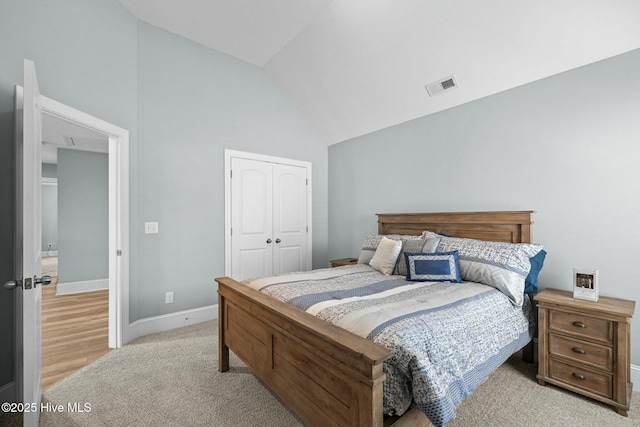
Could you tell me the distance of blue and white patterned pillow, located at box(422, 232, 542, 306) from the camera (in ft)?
7.15

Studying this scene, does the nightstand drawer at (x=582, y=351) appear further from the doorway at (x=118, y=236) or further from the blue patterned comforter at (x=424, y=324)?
the doorway at (x=118, y=236)

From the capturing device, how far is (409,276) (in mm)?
2484

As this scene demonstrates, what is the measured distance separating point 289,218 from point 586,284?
329 cm

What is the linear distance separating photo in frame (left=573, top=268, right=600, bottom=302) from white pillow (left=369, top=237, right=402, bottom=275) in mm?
1296

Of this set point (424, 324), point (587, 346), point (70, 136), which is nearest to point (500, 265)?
point (587, 346)

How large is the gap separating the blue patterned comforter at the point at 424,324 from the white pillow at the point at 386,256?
8.6 inches

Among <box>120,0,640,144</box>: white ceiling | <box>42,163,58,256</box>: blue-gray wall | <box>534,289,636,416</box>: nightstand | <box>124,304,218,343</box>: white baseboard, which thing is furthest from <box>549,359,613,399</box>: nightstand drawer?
<box>42,163,58,256</box>: blue-gray wall

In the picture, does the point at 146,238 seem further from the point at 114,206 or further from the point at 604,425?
the point at 604,425

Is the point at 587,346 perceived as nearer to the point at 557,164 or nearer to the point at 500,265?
the point at 500,265

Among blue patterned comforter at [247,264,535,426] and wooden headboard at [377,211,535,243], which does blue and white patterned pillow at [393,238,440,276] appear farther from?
wooden headboard at [377,211,535,243]

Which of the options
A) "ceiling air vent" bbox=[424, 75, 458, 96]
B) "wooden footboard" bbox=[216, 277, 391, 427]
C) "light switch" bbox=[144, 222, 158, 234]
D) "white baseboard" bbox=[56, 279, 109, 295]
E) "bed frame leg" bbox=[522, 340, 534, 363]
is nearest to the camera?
"wooden footboard" bbox=[216, 277, 391, 427]

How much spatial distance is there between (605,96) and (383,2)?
6.33ft

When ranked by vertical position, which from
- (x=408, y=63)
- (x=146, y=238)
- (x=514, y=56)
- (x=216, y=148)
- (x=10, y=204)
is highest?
(x=408, y=63)

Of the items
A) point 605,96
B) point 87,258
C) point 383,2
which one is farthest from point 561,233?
point 87,258
